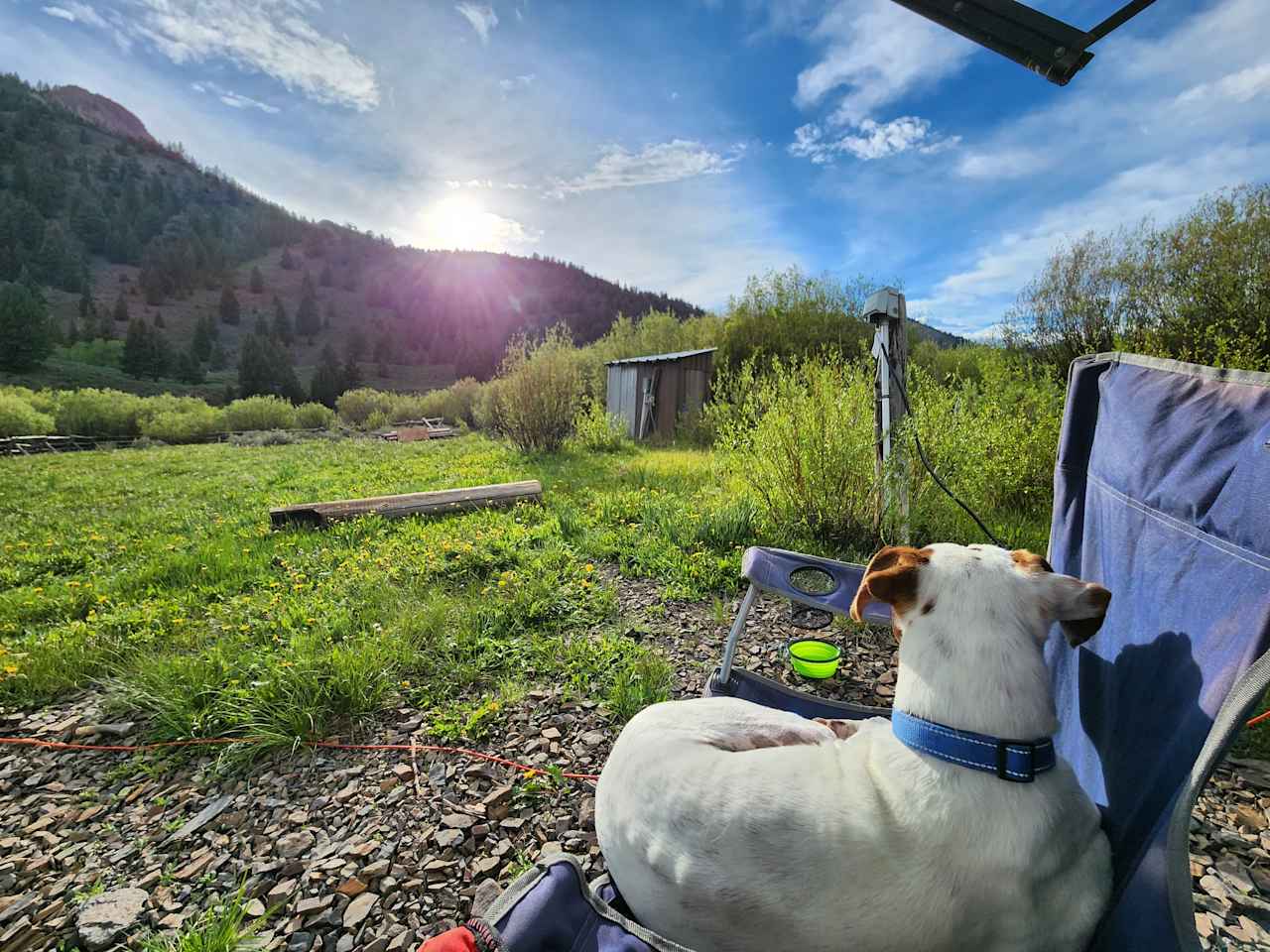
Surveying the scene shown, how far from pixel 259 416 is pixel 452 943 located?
84.1ft

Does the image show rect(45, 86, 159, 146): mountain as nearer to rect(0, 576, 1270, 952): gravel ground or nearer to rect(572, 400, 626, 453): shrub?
rect(572, 400, 626, 453): shrub

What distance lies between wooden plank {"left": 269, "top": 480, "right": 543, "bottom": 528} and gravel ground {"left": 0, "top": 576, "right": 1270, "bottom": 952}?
10.8 feet

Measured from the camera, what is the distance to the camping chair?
38.6 inches

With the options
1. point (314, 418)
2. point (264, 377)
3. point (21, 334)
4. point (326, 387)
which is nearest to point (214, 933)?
point (314, 418)

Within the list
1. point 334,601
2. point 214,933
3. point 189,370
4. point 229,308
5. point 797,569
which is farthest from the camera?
point 229,308

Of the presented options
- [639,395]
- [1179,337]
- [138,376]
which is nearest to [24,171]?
[138,376]

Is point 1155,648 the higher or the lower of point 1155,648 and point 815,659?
the higher

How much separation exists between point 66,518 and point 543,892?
844 centimetres

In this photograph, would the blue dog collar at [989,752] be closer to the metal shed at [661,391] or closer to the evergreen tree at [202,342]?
the metal shed at [661,391]

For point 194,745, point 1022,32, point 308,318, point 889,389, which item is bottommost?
point 194,745

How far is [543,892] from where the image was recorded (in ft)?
4.17

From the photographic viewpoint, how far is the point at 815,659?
9.37ft

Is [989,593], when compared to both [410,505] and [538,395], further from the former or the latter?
[538,395]

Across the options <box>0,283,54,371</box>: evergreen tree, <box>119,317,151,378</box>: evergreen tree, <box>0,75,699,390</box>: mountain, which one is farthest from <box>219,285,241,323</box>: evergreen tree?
<box>0,283,54,371</box>: evergreen tree
